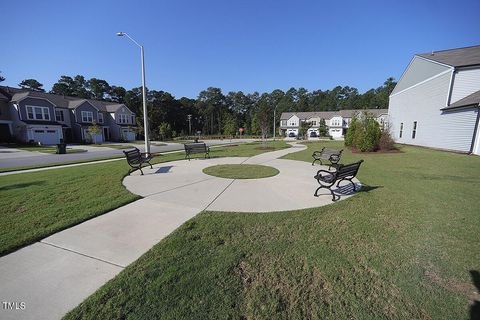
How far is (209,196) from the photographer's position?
6.19m

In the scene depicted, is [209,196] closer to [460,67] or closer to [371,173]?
[371,173]

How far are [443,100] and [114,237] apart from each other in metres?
26.3

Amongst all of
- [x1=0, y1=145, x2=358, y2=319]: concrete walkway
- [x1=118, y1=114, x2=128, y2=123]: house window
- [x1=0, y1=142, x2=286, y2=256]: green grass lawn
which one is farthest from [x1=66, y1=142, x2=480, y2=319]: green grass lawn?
[x1=118, y1=114, x2=128, y2=123]: house window

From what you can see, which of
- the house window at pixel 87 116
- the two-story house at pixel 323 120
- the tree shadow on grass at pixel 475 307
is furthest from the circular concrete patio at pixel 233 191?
the two-story house at pixel 323 120

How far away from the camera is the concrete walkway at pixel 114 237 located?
8.50 feet

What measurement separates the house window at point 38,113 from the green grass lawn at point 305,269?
40.7 m

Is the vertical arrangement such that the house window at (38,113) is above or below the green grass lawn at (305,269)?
above

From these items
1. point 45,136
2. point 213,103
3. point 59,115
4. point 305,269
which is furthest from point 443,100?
point 213,103

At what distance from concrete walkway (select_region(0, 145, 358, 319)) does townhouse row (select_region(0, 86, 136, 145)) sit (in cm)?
3301

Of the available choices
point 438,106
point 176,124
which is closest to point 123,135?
point 176,124

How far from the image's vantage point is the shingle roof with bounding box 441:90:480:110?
15078 mm

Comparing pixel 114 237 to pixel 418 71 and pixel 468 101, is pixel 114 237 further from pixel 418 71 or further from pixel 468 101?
pixel 418 71

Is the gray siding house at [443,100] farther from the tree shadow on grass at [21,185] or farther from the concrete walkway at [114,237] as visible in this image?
the tree shadow on grass at [21,185]

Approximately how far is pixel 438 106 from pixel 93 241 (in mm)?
26831
